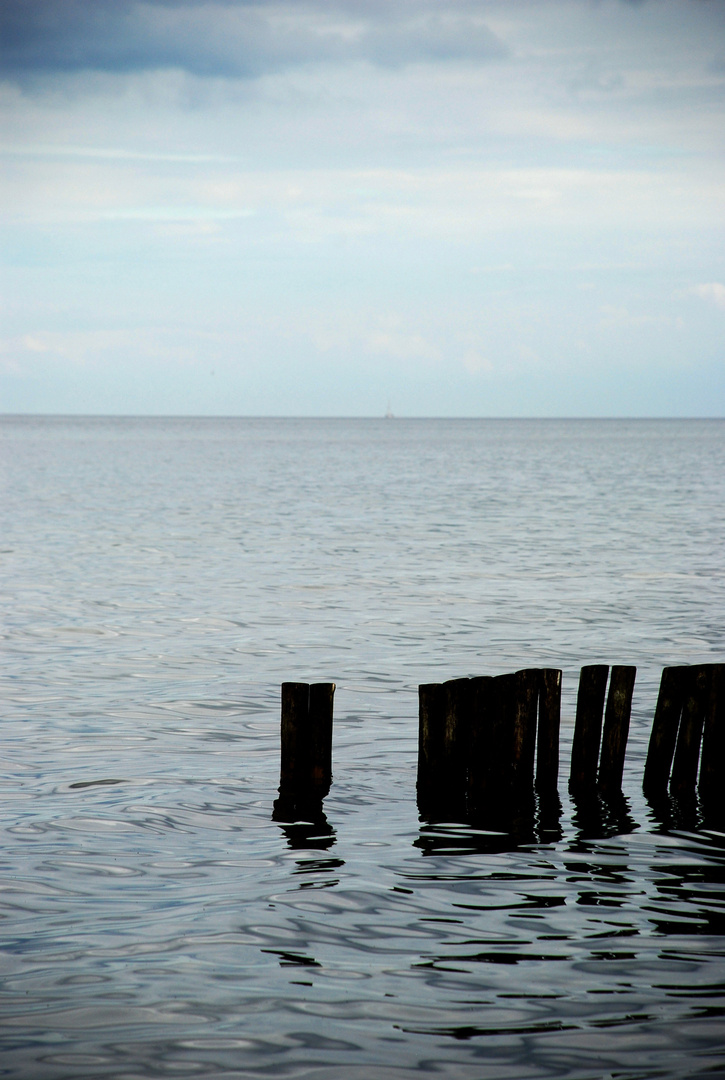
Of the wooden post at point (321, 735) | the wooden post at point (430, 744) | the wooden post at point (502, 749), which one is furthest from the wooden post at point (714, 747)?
the wooden post at point (321, 735)

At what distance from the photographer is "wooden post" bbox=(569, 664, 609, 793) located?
10.5 meters

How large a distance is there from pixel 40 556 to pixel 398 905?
991 inches

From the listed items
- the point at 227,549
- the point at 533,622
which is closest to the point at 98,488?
the point at 227,549

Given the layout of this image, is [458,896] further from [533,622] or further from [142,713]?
[533,622]

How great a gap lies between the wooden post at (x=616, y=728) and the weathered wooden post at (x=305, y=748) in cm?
267

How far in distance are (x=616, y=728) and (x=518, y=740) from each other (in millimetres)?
1028

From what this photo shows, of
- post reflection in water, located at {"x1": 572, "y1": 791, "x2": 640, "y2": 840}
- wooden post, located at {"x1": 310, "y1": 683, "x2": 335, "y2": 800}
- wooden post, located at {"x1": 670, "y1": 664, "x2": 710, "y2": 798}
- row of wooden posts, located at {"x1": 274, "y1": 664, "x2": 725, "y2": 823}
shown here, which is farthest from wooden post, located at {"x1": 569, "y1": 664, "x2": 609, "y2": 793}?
wooden post, located at {"x1": 310, "y1": 683, "x2": 335, "y2": 800}

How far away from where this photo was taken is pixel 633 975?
6957 millimetres

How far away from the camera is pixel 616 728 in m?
10.5

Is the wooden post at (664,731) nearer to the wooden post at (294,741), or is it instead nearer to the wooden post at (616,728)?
the wooden post at (616,728)

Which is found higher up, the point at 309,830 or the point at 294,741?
the point at 294,741

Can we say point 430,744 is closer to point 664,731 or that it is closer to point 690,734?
point 664,731

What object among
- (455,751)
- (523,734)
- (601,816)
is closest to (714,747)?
(601,816)

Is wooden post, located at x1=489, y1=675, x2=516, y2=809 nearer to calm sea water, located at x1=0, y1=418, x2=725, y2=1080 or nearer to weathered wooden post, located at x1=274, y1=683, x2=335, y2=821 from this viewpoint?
calm sea water, located at x1=0, y1=418, x2=725, y2=1080
